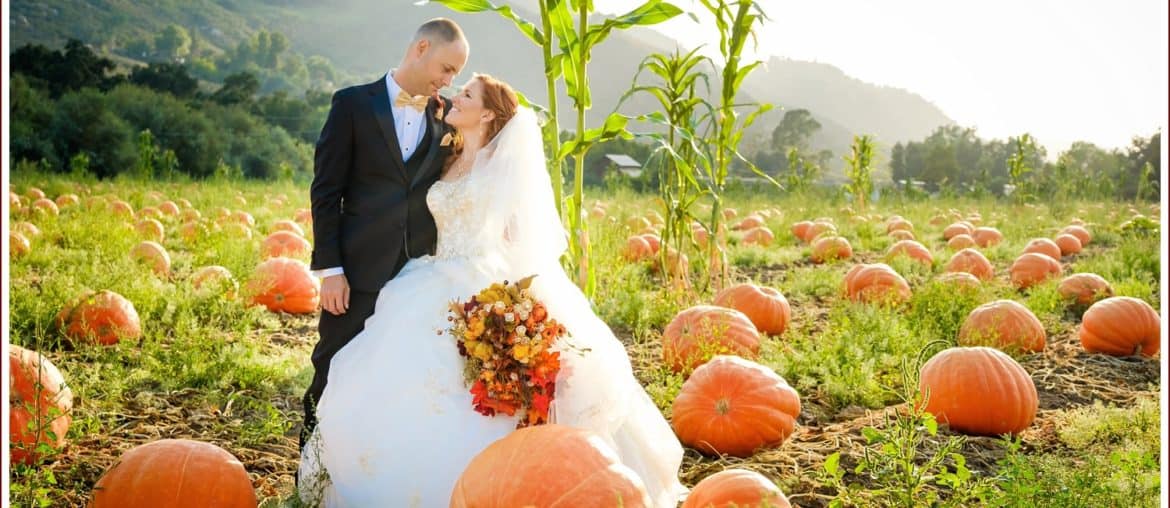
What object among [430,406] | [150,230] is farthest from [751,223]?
[430,406]

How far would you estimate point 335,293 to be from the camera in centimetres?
307

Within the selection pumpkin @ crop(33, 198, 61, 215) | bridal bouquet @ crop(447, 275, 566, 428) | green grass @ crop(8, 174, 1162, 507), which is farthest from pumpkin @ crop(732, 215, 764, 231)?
bridal bouquet @ crop(447, 275, 566, 428)

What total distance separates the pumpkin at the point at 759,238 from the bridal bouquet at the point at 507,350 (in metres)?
7.42

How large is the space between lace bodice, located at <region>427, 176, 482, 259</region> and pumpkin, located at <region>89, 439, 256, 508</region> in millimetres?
1039

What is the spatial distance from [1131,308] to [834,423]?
2505mm

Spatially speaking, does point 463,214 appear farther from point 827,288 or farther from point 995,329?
point 827,288

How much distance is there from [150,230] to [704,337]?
6340 mm

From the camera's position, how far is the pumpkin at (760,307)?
17.6 feet

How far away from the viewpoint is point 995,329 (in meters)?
4.79

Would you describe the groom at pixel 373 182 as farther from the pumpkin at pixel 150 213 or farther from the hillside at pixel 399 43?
the hillside at pixel 399 43

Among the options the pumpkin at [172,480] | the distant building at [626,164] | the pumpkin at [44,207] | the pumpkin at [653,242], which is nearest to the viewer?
the pumpkin at [172,480]

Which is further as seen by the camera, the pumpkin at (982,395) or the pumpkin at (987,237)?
the pumpkin at (987,237)

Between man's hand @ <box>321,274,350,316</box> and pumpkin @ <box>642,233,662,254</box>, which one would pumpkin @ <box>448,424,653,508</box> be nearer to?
man's hand @ <box>321,274,350,316</box>

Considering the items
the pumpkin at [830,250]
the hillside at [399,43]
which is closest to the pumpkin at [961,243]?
the pumpkin at [830,250]
